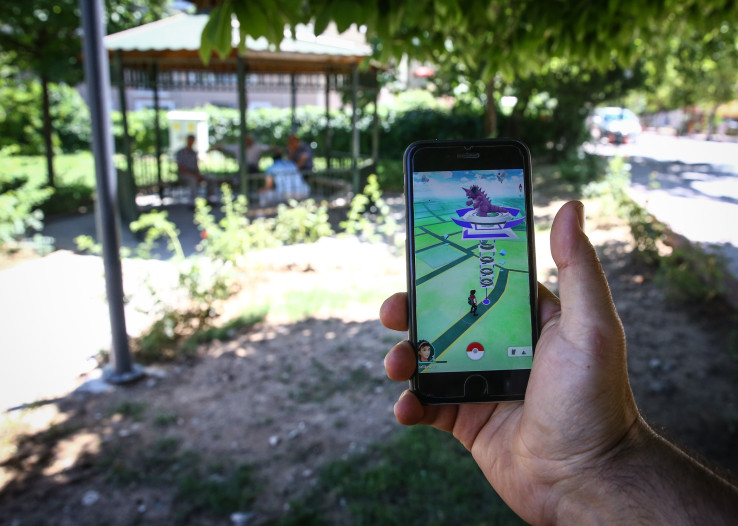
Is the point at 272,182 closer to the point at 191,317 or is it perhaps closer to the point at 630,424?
the point at 191,317

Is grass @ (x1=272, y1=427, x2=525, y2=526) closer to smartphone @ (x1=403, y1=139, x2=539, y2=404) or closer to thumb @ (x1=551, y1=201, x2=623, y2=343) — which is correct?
smartphone @ (x1=403, y1=139, x2=539, y2=404)

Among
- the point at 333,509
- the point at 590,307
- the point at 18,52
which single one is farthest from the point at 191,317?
the point at 18,52

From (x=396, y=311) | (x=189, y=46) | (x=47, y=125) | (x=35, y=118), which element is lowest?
(x=396, y=311)

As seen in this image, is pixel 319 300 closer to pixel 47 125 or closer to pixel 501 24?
pixel 501 24

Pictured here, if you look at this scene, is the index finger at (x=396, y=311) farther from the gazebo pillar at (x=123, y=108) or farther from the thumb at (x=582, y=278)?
the gazebo pillar at (x=123, y=108)

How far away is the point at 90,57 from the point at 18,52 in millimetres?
10023

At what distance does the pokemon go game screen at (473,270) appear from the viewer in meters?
1.80

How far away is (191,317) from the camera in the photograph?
6398 millimetres

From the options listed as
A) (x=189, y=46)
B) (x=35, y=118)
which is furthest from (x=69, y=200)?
(x=35, y=118)

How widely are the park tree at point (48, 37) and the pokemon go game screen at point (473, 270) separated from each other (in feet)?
42.5

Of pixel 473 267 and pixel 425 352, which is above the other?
pixel 473 267

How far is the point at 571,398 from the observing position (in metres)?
1.59

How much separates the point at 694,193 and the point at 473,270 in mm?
16129

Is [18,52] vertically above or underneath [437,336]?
above
